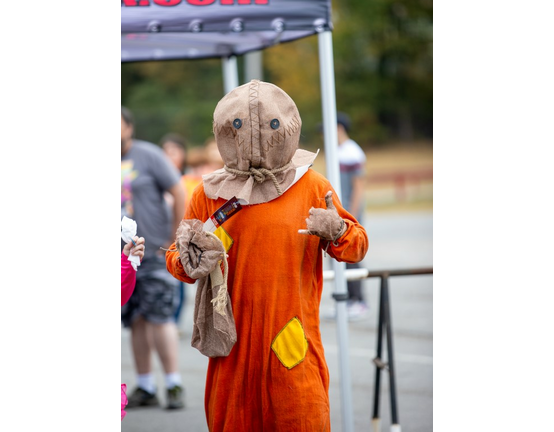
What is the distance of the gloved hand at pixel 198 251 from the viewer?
2.50 meters

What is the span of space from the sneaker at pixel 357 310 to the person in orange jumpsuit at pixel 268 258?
4.88 m

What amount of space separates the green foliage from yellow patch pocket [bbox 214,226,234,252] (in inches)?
908

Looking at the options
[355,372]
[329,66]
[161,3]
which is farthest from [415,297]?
[161,3]

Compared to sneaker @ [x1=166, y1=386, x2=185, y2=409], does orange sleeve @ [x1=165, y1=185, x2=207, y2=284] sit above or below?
above

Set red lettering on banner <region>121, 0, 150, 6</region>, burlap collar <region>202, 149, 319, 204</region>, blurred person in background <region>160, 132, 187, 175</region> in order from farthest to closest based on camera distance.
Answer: blurred person in background <region>160, 132, 187, 175</region> < red lettering on banner <region>121, 0, 150, 6</region> < burlap collar <region>202, 149, 319, 204</region>

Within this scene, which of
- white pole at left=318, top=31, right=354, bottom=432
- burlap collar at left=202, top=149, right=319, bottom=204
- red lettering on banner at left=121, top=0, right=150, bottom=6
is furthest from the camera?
white pole at left=318, top=31, right=354, bottom=432

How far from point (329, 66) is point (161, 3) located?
86cm

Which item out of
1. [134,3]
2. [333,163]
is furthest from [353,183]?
[134,3]

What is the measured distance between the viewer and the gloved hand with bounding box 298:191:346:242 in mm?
2492

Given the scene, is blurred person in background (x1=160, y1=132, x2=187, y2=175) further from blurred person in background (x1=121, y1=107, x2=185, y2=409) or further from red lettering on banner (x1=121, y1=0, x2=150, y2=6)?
red lettering on banner (x1=121, y1=0, x2=150, y2=6)

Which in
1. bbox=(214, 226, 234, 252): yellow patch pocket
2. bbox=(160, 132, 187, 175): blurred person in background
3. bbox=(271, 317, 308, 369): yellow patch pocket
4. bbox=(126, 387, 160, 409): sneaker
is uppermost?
bbox=(160, 132, 187, 175): blurred person in background

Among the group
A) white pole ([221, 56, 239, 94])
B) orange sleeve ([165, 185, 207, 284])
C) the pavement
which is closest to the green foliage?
the pavement

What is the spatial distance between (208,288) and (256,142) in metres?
0.57

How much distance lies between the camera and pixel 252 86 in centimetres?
264
